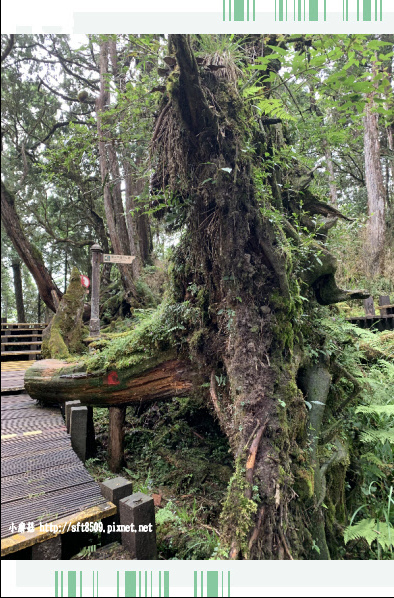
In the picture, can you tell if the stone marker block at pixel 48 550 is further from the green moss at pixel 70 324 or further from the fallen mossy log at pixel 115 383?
the green moss at pixel 70 324

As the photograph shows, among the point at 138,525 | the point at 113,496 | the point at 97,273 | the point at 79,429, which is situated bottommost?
the point at 138,525

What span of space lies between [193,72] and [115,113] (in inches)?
68.5

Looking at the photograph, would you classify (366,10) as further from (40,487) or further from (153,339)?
(40,487)

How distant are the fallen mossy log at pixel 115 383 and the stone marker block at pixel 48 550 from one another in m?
2.42

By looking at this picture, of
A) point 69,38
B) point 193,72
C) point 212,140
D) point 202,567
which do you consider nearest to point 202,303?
point 212,140

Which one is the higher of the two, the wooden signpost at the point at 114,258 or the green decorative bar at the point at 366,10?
the green decorative bar at the point at 366,10

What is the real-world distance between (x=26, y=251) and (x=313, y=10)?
3.67m

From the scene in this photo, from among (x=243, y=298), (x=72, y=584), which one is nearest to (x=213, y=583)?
(x=72, y=584)

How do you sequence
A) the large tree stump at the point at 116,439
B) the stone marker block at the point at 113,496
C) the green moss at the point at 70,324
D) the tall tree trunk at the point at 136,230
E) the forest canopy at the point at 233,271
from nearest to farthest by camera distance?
the stone marker block at the point at 113,496 → the forest canopy at the point at 233,271 → the large tree stump at the point at 116,439 → the green moss at the point at 70,324 → the tall tree trunk at the point at 136,230

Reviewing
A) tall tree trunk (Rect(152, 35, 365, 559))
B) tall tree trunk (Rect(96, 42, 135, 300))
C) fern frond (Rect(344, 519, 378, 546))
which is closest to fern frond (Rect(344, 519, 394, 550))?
fern frond (Rect(344, 519, 378, 546))

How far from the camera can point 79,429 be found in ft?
10.9

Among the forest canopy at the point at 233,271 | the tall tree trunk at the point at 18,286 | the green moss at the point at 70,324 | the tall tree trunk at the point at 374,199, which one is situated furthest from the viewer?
the tall tree trunk at the point at 374,199

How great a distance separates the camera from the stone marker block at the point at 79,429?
329 cm

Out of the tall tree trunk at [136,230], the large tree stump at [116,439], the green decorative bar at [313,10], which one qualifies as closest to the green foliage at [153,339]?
the large tree stump at [116,439]
